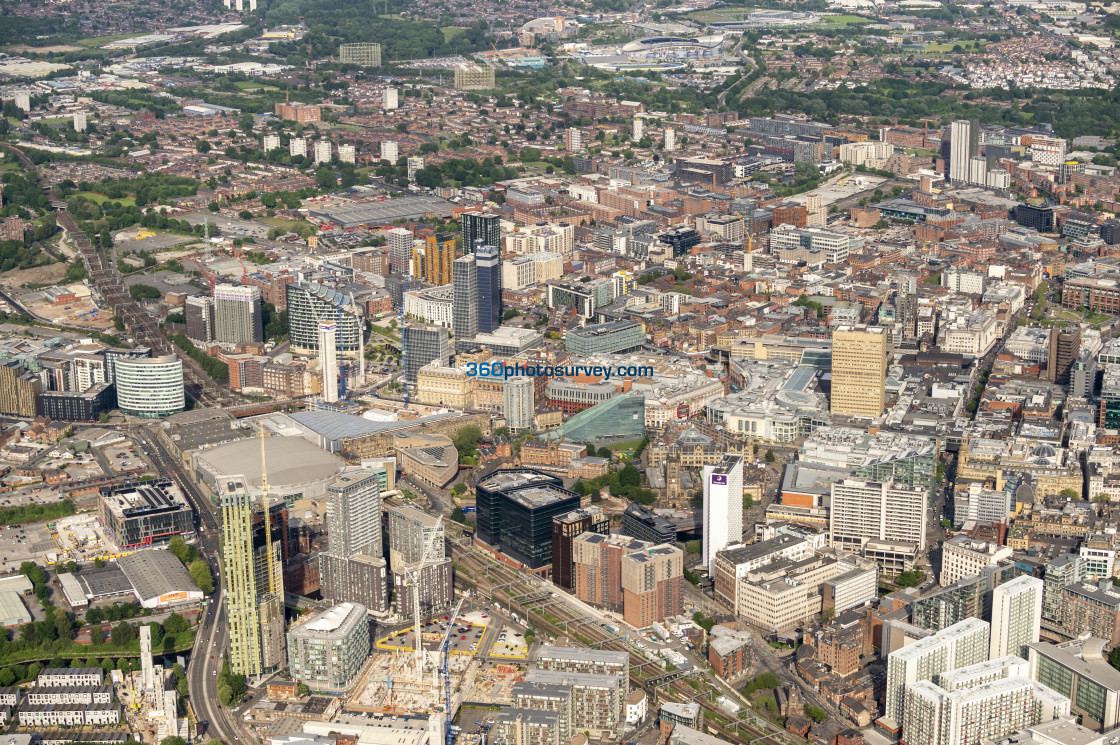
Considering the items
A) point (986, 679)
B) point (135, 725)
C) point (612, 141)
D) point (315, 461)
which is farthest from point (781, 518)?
point (612, 141)

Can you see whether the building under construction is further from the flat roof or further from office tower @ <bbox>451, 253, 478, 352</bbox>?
the flat roof

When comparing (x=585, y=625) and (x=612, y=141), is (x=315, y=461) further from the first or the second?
(x=612, y=141)

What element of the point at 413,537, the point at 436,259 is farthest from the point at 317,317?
the point at 413,537

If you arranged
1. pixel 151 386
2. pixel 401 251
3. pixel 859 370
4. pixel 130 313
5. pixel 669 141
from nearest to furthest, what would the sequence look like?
1. pixel 859 370
2. pixel 151 386
3. pixel 130 313
4. pixel 401 251
5. pixel 669 141

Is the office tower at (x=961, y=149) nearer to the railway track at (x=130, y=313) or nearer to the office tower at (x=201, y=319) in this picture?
the office tower at (x=201, y=319)

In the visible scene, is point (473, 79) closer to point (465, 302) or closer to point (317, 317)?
point (317, 317)

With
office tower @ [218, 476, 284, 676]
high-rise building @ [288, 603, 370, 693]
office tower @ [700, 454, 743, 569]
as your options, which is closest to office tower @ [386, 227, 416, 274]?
office tower @ [700, 454, 743, 569]

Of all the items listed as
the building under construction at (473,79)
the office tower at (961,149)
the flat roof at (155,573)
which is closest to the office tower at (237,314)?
the flat roof at (155,573)
